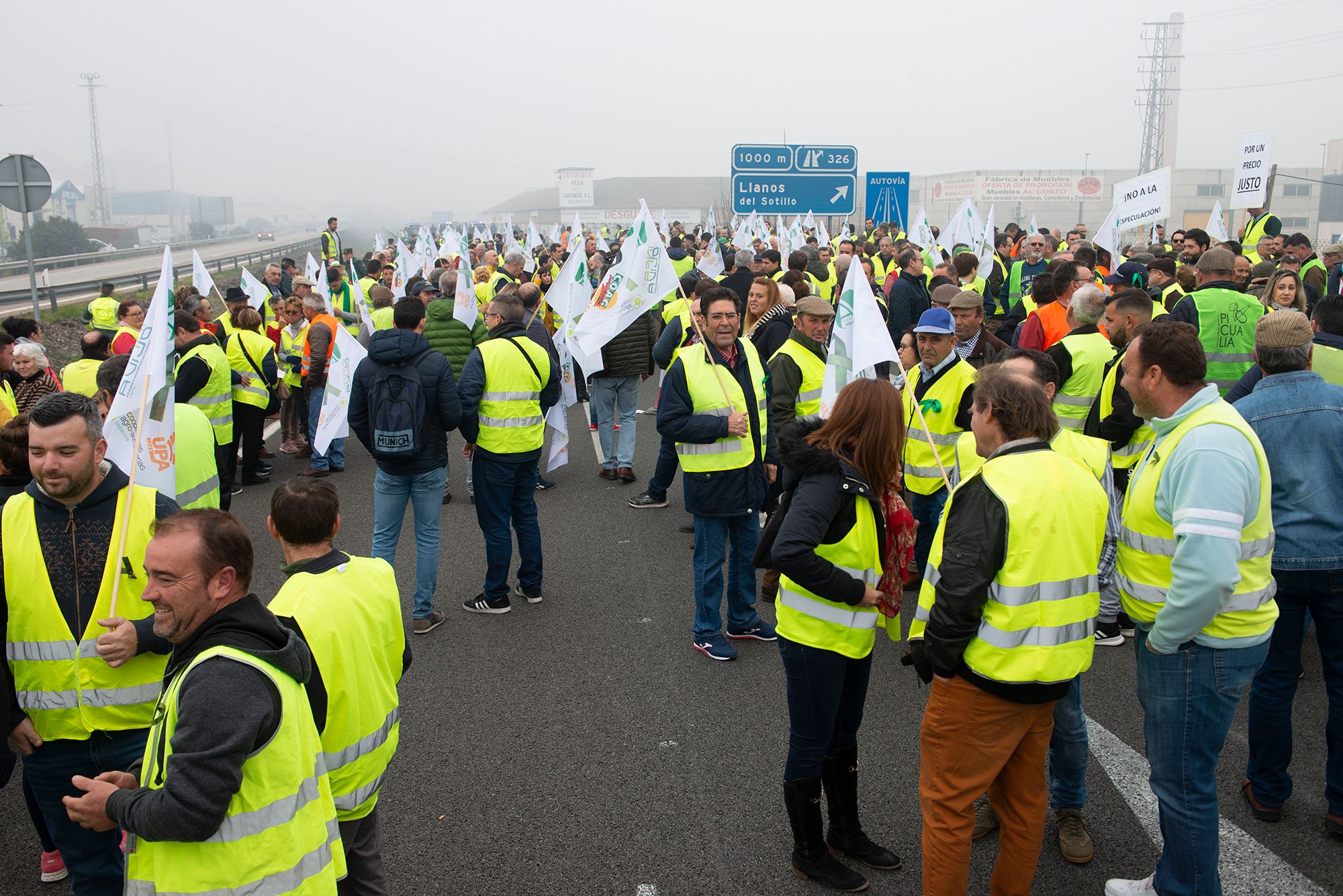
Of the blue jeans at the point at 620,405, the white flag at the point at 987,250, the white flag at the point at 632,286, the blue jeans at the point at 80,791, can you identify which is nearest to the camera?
the blue jeans at the point at 80,791

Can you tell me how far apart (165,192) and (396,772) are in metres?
138

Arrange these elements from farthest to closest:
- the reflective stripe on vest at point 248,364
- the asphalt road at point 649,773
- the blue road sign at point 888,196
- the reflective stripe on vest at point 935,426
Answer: the blue road sign at point 888,196 → the reflective stripe on vest at point 248,364 → the reflective stripe on vest at point 935,426 → the asphalt road at point 649,773

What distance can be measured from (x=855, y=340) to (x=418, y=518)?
3210mm

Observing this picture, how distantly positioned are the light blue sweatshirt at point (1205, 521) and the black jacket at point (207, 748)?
2733 millimetres

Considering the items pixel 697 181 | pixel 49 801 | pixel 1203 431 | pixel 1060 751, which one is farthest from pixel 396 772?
pixel 697 181

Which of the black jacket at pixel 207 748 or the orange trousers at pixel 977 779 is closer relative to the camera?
the black jacket at pixel 207 748

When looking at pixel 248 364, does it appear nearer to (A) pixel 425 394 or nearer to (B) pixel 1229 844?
(A) pixel 425 394

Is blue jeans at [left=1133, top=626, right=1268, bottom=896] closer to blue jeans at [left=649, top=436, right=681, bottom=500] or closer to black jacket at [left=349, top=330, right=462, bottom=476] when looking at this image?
black jacket at [left=349, top=330, right=462, bottom=476]

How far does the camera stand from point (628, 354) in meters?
9.91

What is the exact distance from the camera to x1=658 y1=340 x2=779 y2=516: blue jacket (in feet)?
18.2

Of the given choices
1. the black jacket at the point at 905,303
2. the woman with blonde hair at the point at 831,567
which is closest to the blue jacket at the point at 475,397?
the woman with blonde hair at the point at 831,567

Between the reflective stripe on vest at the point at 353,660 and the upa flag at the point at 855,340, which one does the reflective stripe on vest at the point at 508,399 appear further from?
the reflective stripe on vest at the point at 353,660

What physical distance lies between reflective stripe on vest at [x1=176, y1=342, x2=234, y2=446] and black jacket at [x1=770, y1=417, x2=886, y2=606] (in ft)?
22.0

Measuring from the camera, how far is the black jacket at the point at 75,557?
3070mm
